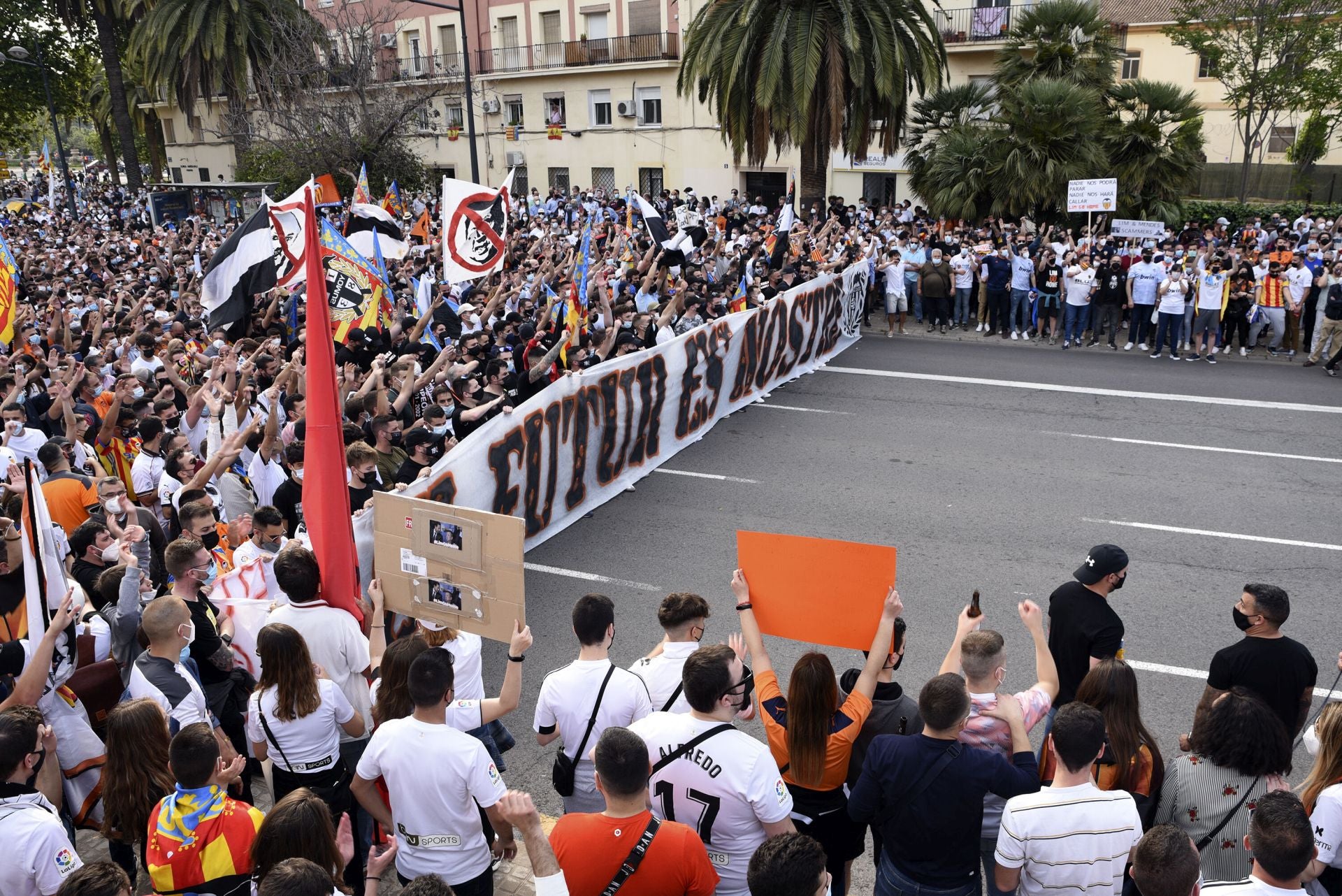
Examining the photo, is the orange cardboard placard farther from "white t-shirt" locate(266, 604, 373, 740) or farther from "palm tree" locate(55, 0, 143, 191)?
"palm tree" locate(55, 0, 143, 191)

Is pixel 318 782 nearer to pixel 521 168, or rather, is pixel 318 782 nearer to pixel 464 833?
pixel 464 833

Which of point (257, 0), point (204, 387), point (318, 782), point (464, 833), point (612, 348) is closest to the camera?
point (464, 833)

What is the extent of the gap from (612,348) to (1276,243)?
508 inches

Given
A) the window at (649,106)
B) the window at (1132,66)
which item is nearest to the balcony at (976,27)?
the window at (1132,66)

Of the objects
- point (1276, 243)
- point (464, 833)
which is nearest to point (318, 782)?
point (464, 833)

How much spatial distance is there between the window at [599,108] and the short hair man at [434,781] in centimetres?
4010

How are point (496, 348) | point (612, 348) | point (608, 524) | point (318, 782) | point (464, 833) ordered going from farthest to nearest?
point (612, 348) → point (496, 348) → point (608, 524) → point (318, 782) → point (464, 833)

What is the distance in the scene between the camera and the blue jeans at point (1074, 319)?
677 inches

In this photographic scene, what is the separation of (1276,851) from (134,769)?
3853 millimetres

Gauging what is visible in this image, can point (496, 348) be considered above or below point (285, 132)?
below

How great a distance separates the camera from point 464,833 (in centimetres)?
370

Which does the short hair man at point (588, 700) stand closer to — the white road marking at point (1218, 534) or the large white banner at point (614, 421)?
the large white banner at point (614, 421)

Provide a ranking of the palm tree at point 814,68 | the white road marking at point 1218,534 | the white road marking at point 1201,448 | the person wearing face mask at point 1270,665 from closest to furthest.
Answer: the person wearing face mask at point 1270,665, the white road marking at point 1218,534, the white road marking at point 1201,448, the palm tree at point 814,68

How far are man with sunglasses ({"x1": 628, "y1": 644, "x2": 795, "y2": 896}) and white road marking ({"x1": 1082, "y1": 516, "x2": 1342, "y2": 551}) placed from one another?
6.92 m
